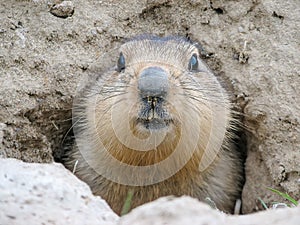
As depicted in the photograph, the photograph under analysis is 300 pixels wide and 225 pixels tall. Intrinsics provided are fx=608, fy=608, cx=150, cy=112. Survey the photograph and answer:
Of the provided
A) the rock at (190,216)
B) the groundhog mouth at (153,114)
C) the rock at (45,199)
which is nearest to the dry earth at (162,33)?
the groundhog mouth at (153,114)

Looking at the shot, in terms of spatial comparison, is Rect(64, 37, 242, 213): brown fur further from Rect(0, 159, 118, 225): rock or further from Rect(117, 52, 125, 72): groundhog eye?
Rect(0, 159, 118, 225): rock

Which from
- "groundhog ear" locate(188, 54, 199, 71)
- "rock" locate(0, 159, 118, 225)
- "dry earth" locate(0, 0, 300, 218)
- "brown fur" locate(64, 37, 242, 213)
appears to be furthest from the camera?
"groundhog ear" locate(188, 54, 199, 71)

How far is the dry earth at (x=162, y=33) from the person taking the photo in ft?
17.5

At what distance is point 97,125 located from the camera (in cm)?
524

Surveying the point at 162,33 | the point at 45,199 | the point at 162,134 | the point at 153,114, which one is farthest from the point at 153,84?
the point at 162,33

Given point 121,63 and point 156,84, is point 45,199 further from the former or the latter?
point 121,63

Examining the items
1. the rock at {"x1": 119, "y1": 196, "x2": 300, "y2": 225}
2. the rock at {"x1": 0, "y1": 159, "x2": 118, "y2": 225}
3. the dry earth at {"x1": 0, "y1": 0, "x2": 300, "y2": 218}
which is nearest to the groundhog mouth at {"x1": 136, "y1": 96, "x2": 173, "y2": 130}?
→ the rock at {"x1": 0, "y1": 159, "x2": 118, "y2": 225}

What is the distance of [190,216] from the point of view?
2602 mm

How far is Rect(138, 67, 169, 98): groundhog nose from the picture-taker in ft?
13.8

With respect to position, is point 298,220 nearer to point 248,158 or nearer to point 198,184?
point 198,184

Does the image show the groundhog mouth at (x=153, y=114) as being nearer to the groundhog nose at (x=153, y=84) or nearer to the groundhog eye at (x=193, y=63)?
the groundhog nose at (x=153, y=84)

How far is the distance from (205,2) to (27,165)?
3.19 metres

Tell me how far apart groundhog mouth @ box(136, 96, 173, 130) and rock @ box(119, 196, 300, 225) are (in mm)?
1545

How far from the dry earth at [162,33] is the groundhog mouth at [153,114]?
136cm
